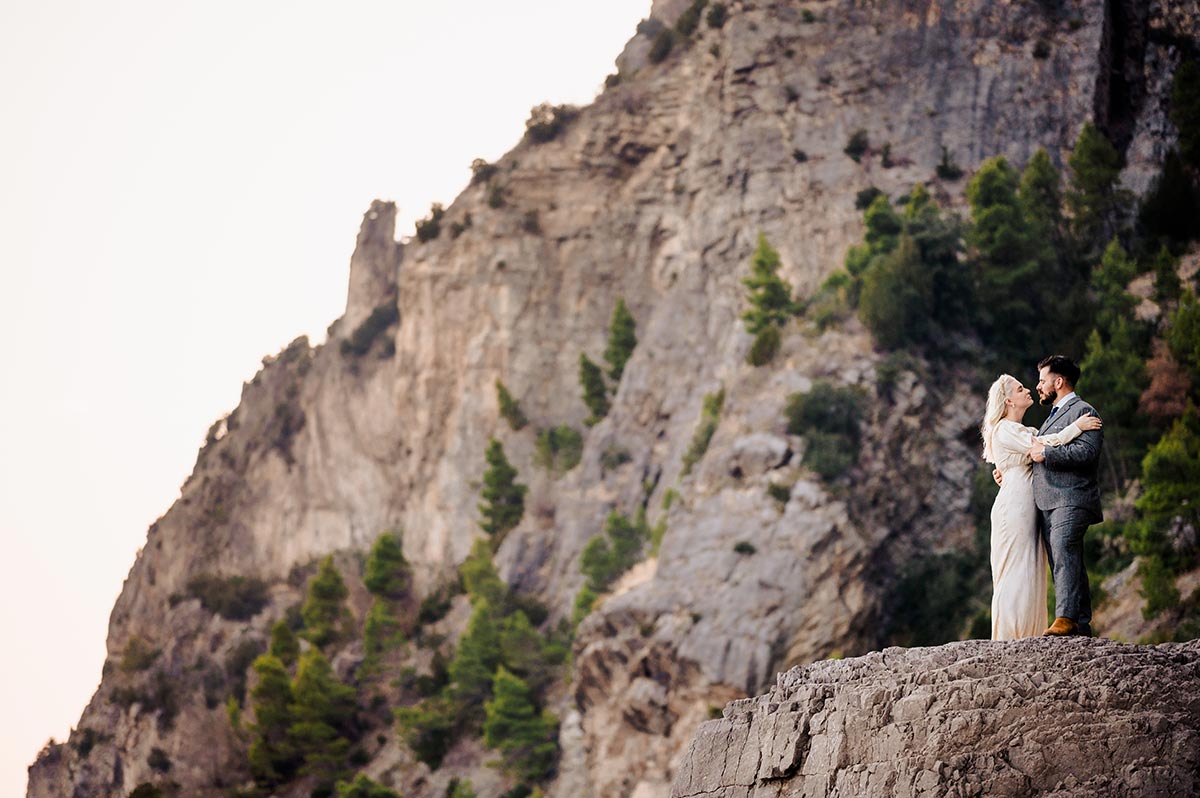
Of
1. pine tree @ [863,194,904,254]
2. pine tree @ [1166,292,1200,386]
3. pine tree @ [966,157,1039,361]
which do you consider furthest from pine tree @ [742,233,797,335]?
pine tree @ [1166,292,1200,386]

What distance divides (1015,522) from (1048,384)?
1.34m

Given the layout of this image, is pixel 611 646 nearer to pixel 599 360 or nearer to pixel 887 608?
pixel 887 608

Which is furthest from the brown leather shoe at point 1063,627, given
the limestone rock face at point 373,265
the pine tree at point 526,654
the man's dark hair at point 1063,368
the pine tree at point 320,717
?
the limestone rock face at point 373,265

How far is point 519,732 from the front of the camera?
177ft

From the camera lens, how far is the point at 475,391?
75.4m

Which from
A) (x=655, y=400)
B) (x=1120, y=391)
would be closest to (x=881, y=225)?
(x=655, y=400)

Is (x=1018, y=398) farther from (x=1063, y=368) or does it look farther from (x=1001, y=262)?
(x=1001, y=262)

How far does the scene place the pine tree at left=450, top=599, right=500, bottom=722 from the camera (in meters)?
58.9

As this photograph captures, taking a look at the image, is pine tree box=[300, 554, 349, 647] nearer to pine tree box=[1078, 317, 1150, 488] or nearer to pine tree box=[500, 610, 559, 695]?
pine tree box=[500, 610, 559, 695]

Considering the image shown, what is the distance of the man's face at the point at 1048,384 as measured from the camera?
13.8 metres

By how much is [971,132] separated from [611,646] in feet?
97.0

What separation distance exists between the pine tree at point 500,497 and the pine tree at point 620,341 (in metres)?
6.69

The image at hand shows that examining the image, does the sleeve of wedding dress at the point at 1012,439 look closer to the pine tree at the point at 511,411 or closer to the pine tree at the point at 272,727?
the pine tree at the point at 272,727

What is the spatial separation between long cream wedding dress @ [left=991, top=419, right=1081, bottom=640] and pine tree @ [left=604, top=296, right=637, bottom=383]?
5603 cm
